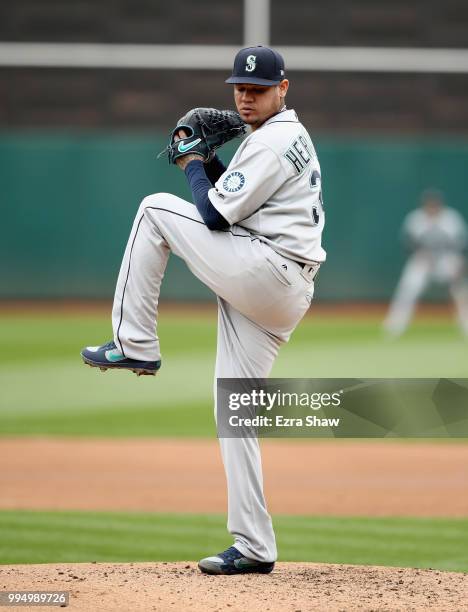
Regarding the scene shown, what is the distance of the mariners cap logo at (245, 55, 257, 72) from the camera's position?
3.77 metres

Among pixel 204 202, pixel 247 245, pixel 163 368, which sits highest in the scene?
pixel 163 368

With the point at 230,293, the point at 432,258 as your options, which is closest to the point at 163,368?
the point at 432,258

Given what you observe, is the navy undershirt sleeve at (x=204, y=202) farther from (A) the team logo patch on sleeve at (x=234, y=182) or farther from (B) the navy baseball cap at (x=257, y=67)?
(B) the navy baseball cap at (x=257, y=67)

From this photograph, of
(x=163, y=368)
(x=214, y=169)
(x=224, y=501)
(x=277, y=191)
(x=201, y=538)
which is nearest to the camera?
(x=277, y=191)

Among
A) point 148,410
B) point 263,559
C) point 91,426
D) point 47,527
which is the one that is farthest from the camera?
point 148,410

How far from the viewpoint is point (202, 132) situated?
3885 mm

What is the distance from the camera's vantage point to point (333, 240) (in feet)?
57.1

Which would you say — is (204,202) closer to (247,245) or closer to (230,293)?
(247,245)

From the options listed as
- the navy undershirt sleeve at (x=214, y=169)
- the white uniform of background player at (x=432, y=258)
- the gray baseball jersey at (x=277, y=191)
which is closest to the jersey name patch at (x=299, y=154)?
the gray baseball jersey at (x=277, y=191)

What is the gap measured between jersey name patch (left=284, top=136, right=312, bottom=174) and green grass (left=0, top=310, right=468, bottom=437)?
526 centimetres

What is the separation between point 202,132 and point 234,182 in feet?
1.00

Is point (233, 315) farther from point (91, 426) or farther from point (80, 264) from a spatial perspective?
point (80, 264)

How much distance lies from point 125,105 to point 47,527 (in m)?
13.6

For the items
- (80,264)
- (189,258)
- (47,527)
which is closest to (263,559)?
(189,258)
